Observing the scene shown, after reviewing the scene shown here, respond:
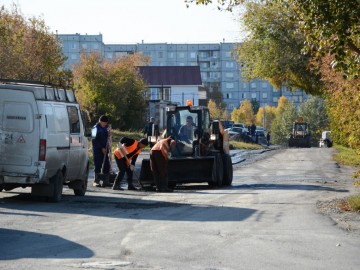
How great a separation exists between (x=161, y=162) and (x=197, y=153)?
2.15 metres

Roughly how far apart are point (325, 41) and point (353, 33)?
3.42ft

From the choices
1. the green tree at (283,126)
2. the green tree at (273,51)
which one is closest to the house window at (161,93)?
the green tree at (283,126)

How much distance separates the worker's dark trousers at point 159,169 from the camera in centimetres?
2244

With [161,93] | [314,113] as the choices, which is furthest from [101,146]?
[314,113]

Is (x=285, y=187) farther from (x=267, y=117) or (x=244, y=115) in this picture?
(x=267, y=117)

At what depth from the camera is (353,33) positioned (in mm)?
15172

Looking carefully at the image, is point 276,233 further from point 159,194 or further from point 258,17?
point 258,17

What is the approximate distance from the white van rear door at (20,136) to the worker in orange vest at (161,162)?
18.2 ft

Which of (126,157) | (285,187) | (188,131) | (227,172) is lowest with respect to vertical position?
(285,187)

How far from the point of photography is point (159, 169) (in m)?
Result: 22.5

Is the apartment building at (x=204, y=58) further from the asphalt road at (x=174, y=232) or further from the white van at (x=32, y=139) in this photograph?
the white van at (x=32, y=139)

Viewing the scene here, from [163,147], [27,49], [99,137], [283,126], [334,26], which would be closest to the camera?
[334,26]

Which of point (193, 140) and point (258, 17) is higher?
point (258, 17)

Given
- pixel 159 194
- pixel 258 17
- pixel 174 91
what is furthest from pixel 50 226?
pixel 174 91
